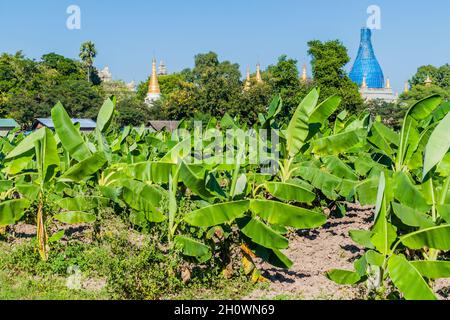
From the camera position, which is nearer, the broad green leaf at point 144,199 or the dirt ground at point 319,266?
the dirt ground at point 319,266

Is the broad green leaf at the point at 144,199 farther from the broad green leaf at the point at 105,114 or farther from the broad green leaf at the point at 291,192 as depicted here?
the broad green leaf at the point at 105,114

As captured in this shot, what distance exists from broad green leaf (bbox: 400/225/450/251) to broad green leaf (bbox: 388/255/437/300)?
0.24m

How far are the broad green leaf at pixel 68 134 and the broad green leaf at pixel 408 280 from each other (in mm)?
4077

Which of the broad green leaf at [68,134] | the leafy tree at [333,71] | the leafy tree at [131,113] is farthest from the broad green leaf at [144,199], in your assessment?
the leafy tree at [131,113]

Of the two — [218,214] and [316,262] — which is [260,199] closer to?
[218,214]

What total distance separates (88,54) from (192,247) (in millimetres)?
66178

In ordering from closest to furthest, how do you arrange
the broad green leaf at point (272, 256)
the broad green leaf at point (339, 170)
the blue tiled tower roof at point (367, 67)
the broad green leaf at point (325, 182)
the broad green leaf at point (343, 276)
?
the broad green leaf at point (343, 276) → the broad green leaf at point (272, 256) → the broad green leaf at point (325, 182) → the broad green leaf at point (339, 170) → the blue tiled tower roof at point (367, 67)

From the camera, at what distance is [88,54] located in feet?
224

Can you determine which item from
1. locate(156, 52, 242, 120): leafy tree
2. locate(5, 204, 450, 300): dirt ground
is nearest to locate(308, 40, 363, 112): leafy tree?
locate(156, 52, 242, 120): leafy tree

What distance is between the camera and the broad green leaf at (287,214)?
5.58 metres
